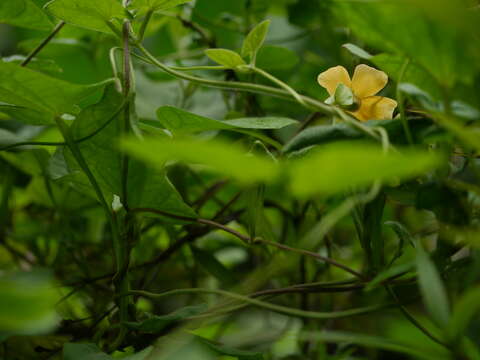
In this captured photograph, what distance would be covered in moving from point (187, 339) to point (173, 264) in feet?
1.66

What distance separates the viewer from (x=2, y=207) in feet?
1.94

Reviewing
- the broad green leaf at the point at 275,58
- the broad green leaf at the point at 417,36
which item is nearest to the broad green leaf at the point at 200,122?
the broad green leaf at the point at 417,36

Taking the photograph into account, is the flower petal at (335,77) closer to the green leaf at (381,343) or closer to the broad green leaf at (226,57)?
the broad green leaf at (226,57)

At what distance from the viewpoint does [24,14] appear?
19.6 inches

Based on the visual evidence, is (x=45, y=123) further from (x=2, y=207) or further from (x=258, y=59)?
(x=258, y=59)

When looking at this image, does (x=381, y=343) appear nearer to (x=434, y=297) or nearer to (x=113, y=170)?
(x=434, y=297)

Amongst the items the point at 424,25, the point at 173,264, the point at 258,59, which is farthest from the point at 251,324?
the point at 424,25

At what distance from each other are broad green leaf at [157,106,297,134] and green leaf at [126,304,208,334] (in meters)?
0.14

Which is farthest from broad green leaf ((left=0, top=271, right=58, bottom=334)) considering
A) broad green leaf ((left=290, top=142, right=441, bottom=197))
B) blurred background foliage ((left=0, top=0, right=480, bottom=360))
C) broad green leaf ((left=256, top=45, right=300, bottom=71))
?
broad green leaf ((left=256, top=45, right=300, bottom=71))

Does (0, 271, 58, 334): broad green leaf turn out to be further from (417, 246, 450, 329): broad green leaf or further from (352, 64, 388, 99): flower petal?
(352, 64, 388, 99): flower petal

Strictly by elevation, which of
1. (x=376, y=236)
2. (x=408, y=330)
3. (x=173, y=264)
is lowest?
(x=173, y=264)

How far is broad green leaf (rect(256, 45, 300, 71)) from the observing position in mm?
651

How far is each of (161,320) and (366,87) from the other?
0.25 metres

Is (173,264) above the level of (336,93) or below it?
below
